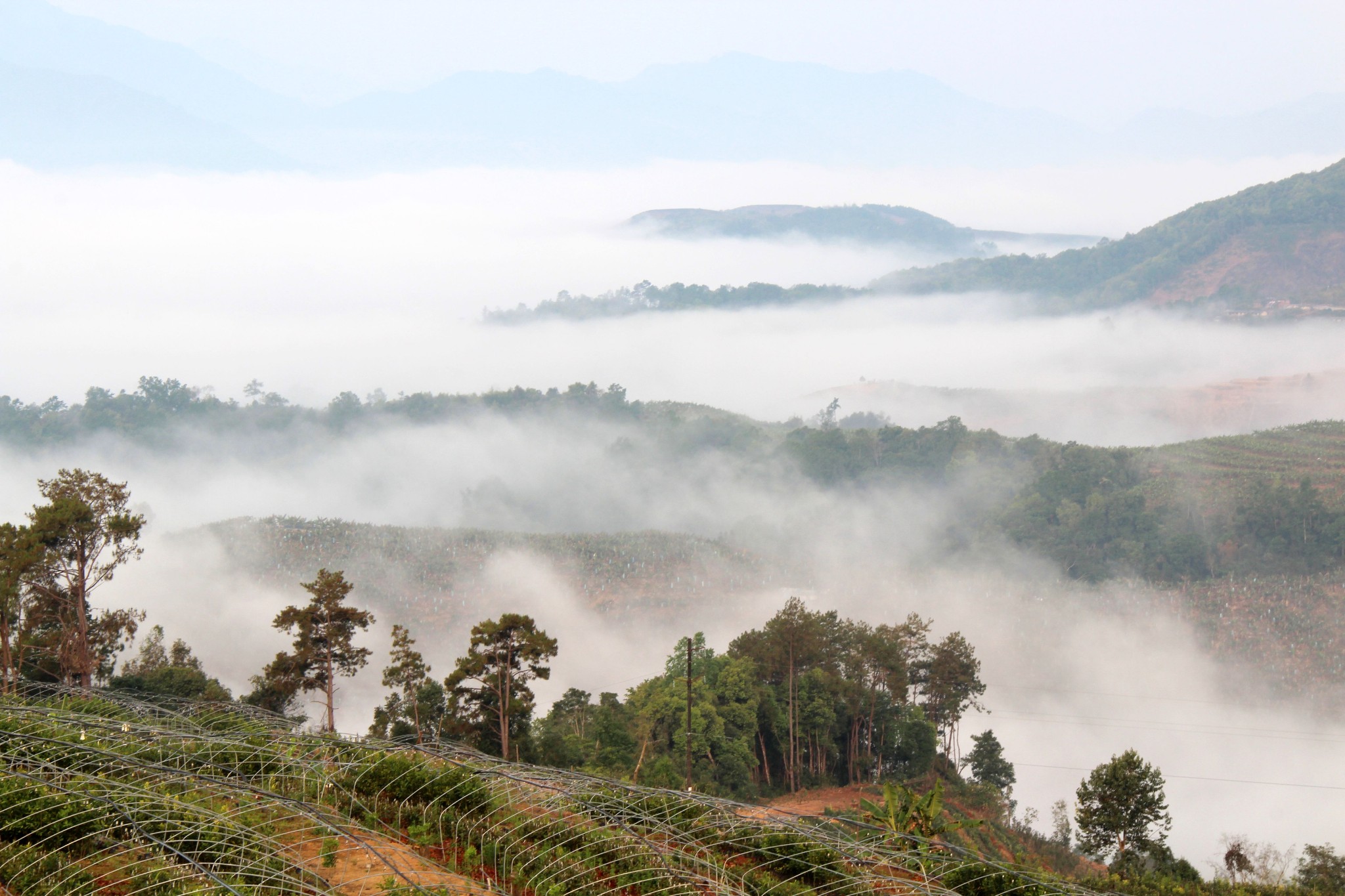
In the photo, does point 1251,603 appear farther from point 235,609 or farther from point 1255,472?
point 235,609

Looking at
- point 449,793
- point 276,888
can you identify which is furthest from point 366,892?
point 449,793

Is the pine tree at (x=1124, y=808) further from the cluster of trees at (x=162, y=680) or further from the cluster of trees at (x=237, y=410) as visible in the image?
the cluster of trees at (x=237, y=410)

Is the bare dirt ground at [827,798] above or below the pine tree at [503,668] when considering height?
below

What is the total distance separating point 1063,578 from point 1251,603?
14.4 meters

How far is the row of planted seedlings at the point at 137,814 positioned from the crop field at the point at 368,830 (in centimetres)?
4

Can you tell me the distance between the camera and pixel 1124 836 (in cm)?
2895

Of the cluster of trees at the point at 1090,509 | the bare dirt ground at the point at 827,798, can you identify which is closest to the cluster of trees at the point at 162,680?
the bare dirt ground at the point at 827,798

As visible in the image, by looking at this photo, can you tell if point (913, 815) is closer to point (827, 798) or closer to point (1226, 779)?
point (827, 798)

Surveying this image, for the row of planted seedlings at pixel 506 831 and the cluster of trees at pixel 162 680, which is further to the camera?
the cluster of trees at pixel 162 680

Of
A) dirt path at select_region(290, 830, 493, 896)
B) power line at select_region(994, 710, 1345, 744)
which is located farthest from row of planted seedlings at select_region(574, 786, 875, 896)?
power line at select_region(994, 710, 1345, 744)

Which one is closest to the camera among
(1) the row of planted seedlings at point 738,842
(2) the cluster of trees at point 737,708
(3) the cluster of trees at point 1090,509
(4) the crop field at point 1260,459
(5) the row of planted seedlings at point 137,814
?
(5) the row of planted seedlings at point 137,814

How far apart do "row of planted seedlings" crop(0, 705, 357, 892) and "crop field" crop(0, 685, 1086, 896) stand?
4 centimetres

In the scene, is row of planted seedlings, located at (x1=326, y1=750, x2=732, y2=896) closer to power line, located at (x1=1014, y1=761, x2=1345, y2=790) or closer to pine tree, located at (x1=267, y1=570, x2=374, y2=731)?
pine tree, located at (x1=267, y1=570, x2=374, y2=731)

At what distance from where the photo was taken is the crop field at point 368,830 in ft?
42.3
